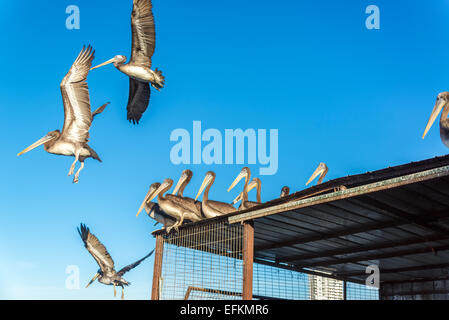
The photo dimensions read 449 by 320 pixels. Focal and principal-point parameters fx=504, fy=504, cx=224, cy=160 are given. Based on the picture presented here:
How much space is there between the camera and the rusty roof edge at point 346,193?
5.60 meters

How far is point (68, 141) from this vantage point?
11.0 m

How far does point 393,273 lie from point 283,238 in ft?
14.3

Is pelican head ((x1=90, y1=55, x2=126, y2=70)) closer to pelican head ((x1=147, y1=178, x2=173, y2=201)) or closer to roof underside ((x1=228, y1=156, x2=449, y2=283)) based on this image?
pelican head ((x1=147, y1=178, x2=173, y2=201))

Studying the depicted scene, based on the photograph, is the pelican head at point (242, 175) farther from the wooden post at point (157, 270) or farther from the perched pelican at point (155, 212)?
the wooden post at point (157, 270)

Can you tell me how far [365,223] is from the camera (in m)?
8.14

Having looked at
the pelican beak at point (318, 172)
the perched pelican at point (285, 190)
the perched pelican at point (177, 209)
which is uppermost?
the pelican beak at point (318, 172)

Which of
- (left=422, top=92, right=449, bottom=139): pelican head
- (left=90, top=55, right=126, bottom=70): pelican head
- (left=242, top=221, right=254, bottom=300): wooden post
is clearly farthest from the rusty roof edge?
(left=90, top=55, right=126, bottom=70): pelican head

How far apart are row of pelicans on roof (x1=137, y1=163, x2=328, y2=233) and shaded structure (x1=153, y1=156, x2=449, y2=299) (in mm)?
909

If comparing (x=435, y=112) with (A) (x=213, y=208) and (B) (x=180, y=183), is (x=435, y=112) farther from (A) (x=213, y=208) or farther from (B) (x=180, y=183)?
(B) (x=180, y=183)

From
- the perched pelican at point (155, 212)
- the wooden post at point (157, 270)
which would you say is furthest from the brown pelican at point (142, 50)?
the wooden post at point (157, 270)

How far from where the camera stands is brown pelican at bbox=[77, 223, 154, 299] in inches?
542

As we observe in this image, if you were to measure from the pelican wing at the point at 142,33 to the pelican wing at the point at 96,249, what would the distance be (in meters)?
5.16
